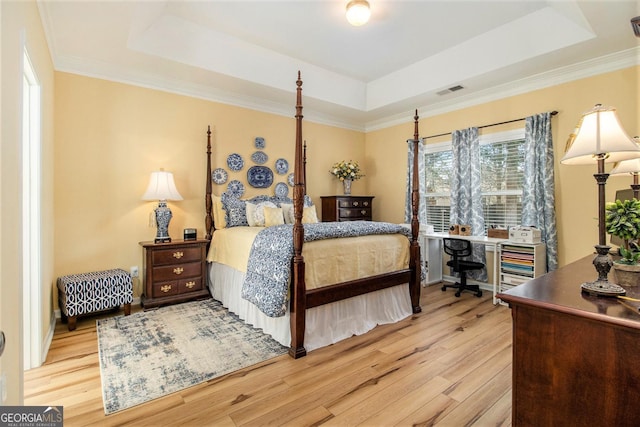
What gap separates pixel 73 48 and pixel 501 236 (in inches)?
203

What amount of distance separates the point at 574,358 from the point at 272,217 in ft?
10.8

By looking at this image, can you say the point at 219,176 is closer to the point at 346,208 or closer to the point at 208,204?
the point at 208,204

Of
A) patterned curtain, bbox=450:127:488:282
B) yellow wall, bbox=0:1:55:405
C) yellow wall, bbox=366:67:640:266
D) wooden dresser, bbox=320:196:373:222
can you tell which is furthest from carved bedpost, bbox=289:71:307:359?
yellow wall, bbox=366:67:640:266

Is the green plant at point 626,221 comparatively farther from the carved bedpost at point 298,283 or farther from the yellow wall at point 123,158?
the yellow wall at point 123,158

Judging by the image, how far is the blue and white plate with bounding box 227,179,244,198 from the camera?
4294 mm

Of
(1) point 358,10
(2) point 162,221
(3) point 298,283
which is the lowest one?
(3) point 298,283

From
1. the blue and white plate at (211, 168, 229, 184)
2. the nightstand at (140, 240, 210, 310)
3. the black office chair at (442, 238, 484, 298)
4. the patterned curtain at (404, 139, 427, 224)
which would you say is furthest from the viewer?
the patterned curtain at (404, 139, 427, 224)

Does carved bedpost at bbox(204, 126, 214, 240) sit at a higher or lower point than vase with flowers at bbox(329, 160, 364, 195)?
lower

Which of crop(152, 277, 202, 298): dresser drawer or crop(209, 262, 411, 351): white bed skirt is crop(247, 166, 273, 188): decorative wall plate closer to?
crop(209, 262, 411, 351): white bed skirt

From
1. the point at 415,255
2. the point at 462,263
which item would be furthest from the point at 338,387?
the point at 462,263

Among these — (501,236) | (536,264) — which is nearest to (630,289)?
(536,264)

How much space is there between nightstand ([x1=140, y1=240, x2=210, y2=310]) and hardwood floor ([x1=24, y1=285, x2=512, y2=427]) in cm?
72

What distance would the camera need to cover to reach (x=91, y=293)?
294 centimetres

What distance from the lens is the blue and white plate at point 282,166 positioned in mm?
4770
